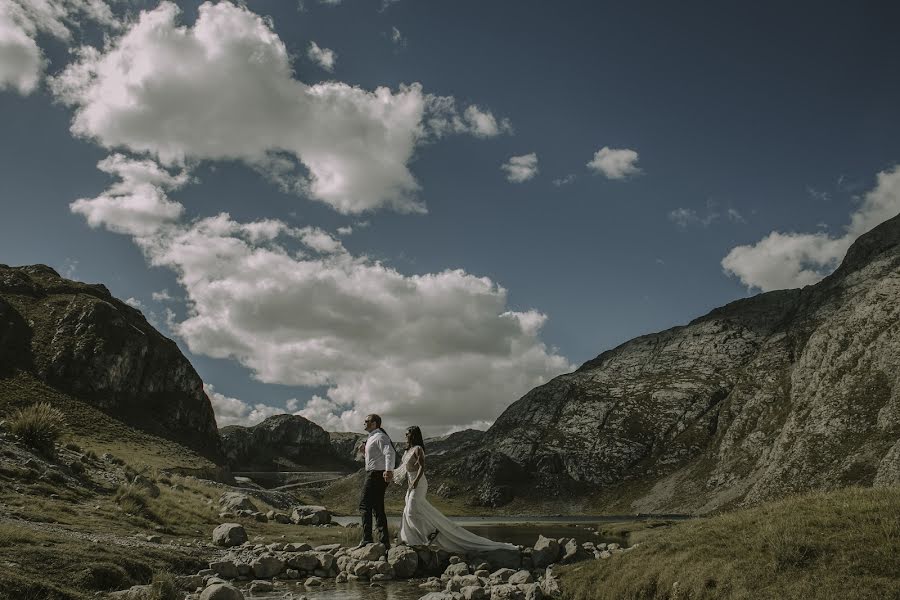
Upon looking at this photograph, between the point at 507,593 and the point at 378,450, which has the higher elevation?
the point at 378,450

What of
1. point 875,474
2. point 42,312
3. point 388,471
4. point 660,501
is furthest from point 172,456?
point 660,501

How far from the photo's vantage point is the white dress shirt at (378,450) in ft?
73.9

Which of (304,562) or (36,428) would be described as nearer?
(304,562)

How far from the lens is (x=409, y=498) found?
22.4 metres

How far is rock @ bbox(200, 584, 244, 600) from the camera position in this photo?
1375 cm

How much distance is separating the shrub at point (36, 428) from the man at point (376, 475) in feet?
64.5

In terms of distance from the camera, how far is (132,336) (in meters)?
156

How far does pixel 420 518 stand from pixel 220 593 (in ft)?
32.5

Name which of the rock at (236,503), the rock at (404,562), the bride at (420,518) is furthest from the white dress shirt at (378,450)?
the rock at (236,503)

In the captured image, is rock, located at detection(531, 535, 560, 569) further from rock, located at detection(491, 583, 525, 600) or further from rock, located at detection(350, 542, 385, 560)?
rock, located at detection(491, 583, 525, 600)

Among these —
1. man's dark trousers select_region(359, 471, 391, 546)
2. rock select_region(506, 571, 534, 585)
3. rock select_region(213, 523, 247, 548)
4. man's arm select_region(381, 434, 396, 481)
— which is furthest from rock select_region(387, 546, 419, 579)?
rock select_region(213, 523, 247, 548)

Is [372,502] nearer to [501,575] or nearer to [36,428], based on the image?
→ [501,575]

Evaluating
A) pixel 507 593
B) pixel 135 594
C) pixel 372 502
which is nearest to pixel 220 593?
pixel 135 594

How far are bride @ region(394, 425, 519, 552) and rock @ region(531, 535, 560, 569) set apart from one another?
2.87 feet
